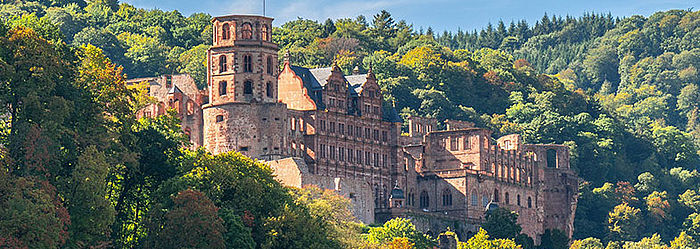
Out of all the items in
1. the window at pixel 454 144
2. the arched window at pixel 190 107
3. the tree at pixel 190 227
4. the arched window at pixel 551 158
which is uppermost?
the arched window at pixel 190 107

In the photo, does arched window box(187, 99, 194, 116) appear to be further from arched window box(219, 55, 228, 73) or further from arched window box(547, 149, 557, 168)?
arched window box(547, 149, 557, 168)

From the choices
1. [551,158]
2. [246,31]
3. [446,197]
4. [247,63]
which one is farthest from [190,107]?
[551,158]

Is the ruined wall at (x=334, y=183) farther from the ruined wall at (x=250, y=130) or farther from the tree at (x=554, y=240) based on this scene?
the tree at (x=554, y=240)

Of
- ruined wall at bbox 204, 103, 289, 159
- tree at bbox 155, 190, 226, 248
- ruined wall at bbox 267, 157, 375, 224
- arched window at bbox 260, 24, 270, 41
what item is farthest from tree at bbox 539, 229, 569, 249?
tree at bbox 155, 190, 226, 248

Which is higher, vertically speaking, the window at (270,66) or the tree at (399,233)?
the window at (270,66)

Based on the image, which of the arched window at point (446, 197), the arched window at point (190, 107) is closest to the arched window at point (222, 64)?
the arched window at point (190, 107)

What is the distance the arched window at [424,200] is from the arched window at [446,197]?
4.80 ft

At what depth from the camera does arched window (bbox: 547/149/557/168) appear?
194m

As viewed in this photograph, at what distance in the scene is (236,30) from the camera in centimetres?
15462

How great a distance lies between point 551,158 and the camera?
648 feet

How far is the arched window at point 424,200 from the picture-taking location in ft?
559

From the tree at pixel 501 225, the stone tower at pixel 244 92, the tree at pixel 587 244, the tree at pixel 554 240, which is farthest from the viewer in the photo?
the tree at pixel 587 244

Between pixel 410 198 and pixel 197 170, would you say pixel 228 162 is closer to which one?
pixel 197 170

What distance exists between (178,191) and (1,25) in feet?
46.9
